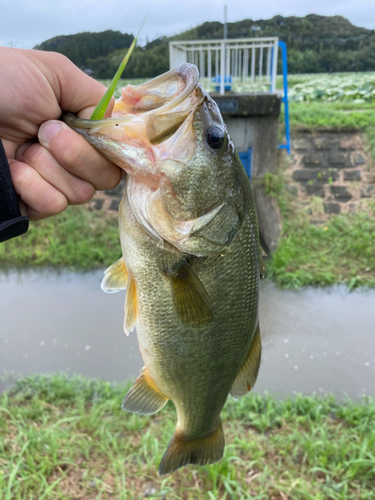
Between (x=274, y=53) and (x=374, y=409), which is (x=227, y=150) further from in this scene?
(x=274, y=53)

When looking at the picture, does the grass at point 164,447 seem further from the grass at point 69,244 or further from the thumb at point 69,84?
the grass at point 69,244

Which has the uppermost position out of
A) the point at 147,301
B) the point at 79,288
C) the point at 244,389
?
the point at 147,301

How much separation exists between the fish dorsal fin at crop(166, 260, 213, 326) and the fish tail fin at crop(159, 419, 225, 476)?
70 cm

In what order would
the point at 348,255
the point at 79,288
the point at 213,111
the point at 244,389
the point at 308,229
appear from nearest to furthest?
the point at 213,111, the point at 244,389, the point at 79,288, the point at 348,255, the point at 308,229

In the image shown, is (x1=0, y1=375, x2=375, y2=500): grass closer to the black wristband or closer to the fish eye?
the black wristband

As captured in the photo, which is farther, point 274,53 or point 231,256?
point 274,53

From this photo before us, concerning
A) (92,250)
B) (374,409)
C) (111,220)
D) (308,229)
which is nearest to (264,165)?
A: (308,229)

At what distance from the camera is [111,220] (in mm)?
6949

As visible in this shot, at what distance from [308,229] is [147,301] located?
18.0ft

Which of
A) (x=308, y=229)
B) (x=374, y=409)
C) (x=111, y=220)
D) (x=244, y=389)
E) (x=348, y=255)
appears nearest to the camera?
(x=244, y=389)

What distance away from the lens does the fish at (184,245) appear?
109 centimetres

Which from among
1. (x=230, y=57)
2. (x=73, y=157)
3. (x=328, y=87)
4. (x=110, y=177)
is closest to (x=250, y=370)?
(x=110, y=177)

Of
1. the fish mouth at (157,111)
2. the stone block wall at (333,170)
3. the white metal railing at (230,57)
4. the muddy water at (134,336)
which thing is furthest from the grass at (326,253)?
the fish mouth at (157,111)

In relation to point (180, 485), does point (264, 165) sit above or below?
above
